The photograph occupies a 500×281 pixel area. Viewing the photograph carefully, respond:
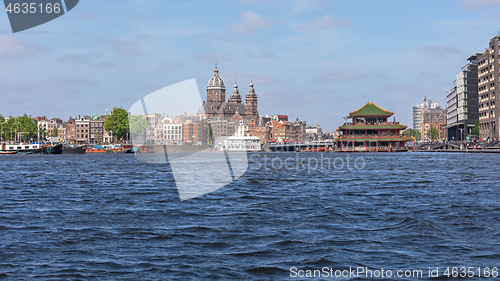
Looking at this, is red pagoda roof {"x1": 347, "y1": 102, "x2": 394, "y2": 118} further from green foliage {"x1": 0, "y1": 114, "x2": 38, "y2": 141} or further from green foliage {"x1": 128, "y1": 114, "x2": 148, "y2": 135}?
green foliage {"x1": 0, "y1": 114, "x2": 38, "y2": 141}

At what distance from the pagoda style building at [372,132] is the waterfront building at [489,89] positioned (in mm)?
23604

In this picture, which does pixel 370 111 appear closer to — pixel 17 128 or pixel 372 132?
pixel 372 132

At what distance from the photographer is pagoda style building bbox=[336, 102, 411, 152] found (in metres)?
147

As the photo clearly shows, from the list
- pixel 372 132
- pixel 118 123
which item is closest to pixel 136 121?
pixel 118 123

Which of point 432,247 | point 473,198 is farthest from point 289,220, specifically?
point 473,198

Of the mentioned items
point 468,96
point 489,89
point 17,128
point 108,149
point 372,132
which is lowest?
point 108,149

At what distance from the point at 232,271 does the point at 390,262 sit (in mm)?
3812

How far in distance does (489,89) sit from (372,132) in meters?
35.6

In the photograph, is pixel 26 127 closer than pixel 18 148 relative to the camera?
No

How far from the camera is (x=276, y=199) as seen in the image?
2466cm

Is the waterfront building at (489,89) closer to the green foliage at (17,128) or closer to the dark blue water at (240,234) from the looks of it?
the dark blue water at (240,234)

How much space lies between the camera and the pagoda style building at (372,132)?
5797 inches

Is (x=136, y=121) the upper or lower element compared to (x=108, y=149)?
upper

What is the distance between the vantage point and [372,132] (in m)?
149
